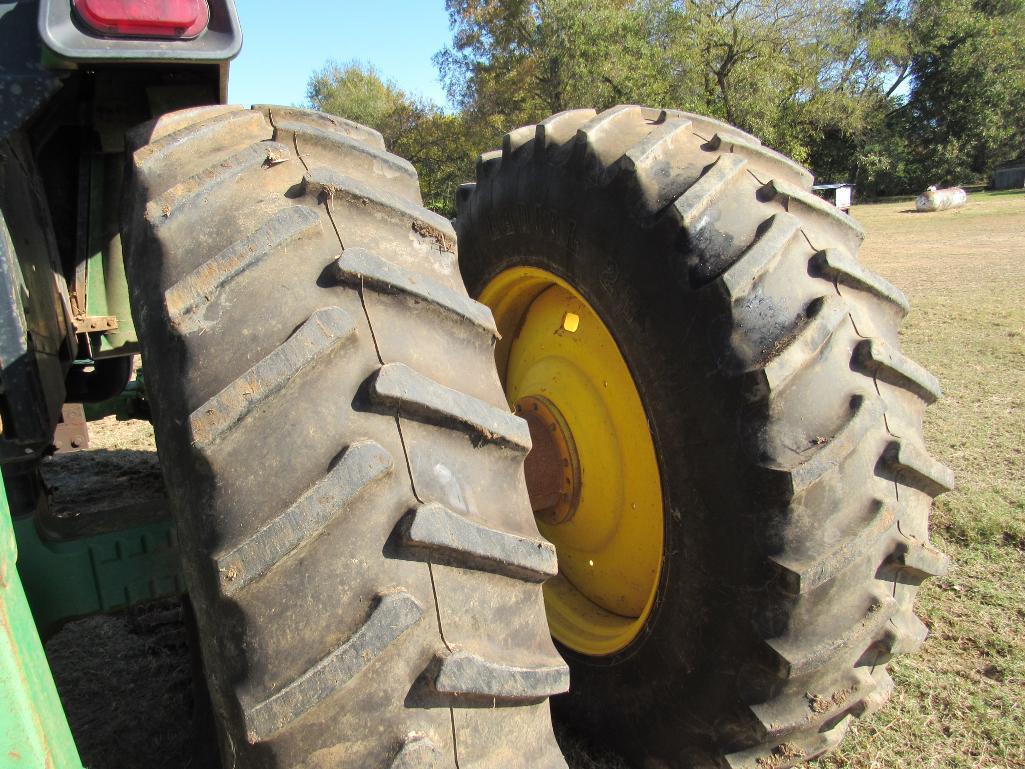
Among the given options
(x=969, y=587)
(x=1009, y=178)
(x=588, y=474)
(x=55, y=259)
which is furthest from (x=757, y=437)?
(x=1009, y=178)

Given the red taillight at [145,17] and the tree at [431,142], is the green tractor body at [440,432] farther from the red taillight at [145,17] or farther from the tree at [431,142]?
the tree at [431,142]

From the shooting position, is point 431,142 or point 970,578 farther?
point 431,142

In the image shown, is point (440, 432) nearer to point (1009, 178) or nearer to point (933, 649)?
point (933, 649)

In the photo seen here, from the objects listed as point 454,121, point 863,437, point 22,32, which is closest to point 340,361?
point 22,32

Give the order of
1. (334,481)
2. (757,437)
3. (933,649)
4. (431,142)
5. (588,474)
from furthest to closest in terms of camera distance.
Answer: (431,142), (933,649), (588,474), (757,437), (334,481)

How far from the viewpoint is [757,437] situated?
137cm

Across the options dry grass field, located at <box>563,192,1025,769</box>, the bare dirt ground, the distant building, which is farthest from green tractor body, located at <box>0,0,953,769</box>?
the distant building

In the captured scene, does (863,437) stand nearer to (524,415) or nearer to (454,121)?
(524,415)

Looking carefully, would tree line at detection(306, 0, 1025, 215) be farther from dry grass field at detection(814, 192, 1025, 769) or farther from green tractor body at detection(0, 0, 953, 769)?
green tractor body at detection(0, 0, 953, 769)

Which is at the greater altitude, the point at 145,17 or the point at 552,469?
the point at 145,17

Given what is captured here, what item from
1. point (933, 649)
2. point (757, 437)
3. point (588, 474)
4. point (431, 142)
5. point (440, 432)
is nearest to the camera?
point (440, 432)

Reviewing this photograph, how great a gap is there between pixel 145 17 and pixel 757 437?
125cm

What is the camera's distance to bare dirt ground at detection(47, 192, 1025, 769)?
A: 6.77 feet

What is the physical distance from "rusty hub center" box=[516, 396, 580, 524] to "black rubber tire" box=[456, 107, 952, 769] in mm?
475
